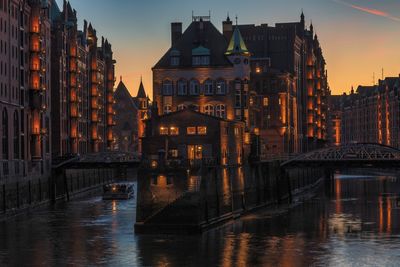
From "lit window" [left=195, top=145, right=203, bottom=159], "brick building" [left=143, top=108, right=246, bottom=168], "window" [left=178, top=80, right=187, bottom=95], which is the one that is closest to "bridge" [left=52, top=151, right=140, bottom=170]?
"window" [left=178, top=80, right=187, bottom=95]

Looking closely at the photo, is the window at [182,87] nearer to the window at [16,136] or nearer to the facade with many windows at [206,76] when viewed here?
the facade with many windows at [206,76]

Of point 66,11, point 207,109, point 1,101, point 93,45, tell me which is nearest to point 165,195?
point 1,101

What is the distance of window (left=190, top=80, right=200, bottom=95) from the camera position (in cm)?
13562

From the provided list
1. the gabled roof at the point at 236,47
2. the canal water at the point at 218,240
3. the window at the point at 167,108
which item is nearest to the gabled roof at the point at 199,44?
the gabled roof at the point at 236,47

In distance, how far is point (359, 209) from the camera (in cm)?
11712

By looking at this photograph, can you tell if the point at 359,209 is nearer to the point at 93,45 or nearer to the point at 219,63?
the point at 219,63

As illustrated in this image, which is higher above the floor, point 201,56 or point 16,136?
point 201,56

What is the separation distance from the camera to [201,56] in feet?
446

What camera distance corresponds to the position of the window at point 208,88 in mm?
135250

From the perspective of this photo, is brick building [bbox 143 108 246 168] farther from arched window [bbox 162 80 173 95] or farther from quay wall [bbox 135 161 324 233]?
arched window [bbox 162 80 173 95]

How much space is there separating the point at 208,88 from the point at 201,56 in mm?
4646

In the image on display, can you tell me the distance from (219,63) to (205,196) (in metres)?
48.1

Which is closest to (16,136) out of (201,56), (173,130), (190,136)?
(173,130)

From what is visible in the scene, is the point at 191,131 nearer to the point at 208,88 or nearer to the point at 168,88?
the point at 208,88
